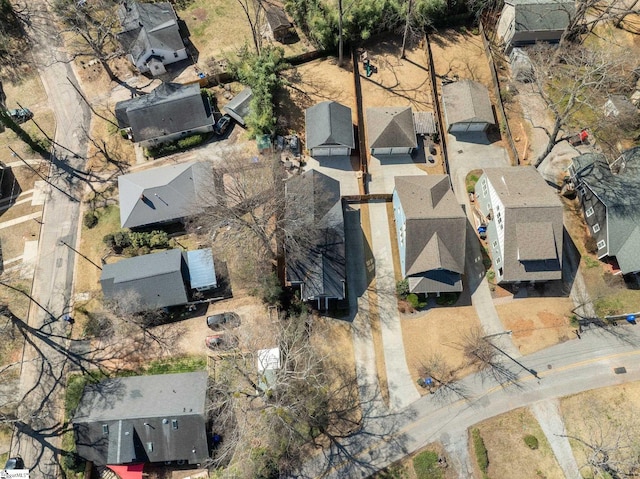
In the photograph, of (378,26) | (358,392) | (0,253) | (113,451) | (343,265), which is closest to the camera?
(113,451)

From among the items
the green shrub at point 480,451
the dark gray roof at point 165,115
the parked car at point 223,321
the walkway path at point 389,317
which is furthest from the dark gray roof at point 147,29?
the green shrub at point 480,451

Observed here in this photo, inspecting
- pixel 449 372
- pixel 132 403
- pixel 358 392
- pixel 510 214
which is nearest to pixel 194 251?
pixel 132 403

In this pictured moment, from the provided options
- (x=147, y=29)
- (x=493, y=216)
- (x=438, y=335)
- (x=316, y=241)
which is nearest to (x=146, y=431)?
(x=316, y=241)

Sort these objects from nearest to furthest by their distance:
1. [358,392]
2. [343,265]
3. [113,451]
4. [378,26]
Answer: [113,451] → [358,392] → [343,265] → [378,26]

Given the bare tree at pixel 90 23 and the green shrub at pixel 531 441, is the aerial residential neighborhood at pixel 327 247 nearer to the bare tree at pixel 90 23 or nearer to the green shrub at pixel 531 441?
the green shrub at pixel 531 441

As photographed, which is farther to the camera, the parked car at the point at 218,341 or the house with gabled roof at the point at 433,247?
the house with gabled roof at the point at 433,247

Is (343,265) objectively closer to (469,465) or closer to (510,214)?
(510,214)

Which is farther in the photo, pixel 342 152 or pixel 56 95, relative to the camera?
pixel 56 95
